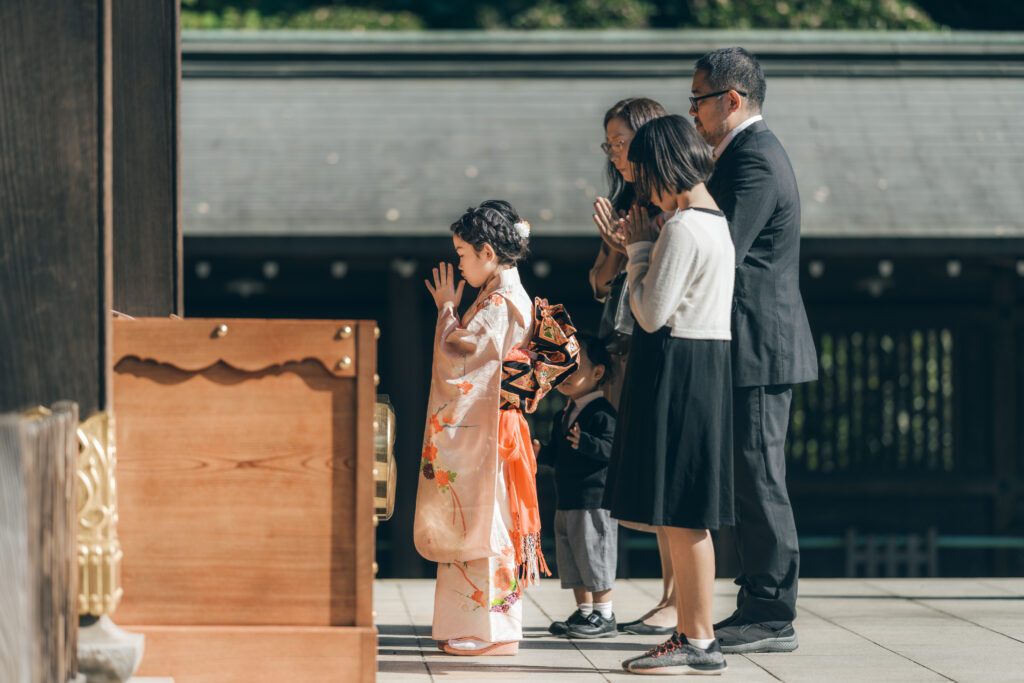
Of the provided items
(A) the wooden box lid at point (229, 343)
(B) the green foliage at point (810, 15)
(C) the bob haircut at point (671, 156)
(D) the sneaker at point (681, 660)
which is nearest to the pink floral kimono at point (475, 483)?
(D) the sneaker at point (681, 660)

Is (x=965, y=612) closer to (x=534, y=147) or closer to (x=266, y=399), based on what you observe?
(x=266, y=399)

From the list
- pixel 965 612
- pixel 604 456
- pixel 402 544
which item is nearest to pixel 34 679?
pixel 604 456

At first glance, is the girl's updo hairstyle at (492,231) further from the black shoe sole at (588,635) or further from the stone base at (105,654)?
the stone base at (105,654)

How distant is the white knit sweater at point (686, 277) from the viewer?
12.4ft

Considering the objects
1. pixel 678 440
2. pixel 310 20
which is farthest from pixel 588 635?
pixel 310 20

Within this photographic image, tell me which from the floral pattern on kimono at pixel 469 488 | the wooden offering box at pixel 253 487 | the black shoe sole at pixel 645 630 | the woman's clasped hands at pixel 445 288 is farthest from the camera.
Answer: the black shoe sole at pixel 645 630

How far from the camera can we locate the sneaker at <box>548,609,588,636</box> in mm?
4555

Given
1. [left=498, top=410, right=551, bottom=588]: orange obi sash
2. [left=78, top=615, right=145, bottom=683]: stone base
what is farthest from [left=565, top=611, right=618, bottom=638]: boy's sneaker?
[left=78, top=615, right=145, bottom=683]: stone base

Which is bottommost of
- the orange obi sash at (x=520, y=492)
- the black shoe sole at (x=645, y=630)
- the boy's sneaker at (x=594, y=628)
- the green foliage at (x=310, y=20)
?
the black shoe sole at (x=645, y=630)

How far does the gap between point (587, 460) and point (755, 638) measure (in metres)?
0.87

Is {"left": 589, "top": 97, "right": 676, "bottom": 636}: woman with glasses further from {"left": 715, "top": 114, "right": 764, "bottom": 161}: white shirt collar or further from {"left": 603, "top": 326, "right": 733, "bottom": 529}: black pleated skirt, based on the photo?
{"left": 603, "top": 326, "right": 733, "bottom": 529}: black pleated skirt

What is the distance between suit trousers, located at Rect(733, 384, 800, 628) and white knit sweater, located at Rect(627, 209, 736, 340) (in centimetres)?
49

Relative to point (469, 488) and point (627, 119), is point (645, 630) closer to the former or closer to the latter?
point (469, 488)

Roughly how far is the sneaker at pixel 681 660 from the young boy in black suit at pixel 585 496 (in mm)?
715
